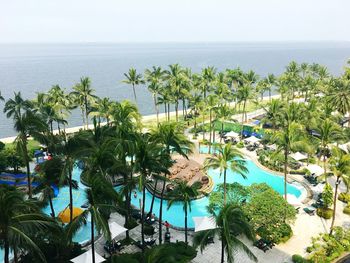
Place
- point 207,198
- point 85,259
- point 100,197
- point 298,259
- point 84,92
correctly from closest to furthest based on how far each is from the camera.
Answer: point 100,197
point 85,259
point 298,259
point 207,198
point 84,92

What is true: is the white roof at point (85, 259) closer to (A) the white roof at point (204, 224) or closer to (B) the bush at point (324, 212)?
(A) the white roof at point (204, 224)

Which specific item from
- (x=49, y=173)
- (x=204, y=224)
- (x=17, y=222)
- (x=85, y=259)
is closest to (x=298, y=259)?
(x=204, y=224)

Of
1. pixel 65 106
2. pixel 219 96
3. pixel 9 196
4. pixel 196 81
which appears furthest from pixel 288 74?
pixel 9 196

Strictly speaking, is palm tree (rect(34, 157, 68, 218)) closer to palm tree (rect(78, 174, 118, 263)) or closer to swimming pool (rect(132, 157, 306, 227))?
palm tree (rect(78, 174, 118, 263))

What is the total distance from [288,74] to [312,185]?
5097cm

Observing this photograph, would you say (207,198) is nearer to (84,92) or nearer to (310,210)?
(310,210)

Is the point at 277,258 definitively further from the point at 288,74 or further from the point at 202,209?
the point at 288,74

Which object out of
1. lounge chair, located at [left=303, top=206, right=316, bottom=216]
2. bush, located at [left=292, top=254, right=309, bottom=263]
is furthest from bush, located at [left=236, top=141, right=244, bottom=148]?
bush, located at [left=292, top=254, right=309, bottom=263]

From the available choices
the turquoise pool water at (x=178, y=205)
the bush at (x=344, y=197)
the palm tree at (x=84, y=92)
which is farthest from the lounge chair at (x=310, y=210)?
the palm tree at (x=84, y=92)

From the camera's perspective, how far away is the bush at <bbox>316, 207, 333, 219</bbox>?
3659cm

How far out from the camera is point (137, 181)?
87.9 feet

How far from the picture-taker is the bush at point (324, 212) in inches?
1441

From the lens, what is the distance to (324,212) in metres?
36.9

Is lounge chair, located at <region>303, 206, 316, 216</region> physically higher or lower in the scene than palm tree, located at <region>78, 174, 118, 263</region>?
lower
